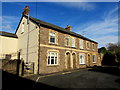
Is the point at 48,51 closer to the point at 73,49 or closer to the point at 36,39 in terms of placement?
the point at 36,39

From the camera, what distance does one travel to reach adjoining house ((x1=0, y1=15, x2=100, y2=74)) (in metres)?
12.2

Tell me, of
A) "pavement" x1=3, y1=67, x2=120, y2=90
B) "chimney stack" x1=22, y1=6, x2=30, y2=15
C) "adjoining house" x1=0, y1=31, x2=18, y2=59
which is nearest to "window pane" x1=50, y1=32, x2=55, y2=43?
"pavement" x1=3, y1=67, x2=120, y2=90

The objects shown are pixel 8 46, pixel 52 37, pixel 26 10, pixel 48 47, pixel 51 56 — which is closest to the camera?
pixel 48 47

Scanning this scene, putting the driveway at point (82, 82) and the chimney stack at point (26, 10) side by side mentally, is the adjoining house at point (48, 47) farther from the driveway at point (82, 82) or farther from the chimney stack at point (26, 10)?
the driveway at point (82, 82)

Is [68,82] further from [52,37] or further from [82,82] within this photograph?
[52,37]

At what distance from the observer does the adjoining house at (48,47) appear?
12.2 meters

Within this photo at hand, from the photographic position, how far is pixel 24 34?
1594 cm

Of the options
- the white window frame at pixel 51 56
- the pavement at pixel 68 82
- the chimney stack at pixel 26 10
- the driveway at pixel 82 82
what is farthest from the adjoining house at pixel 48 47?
the driveway at pixel 82 82

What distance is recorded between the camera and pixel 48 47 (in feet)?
42.6

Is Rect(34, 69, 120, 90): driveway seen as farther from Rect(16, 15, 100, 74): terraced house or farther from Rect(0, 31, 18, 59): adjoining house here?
Rect(0, 31, 18, 59): adjoining house

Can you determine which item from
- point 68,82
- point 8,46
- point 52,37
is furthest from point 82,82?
point 8,46

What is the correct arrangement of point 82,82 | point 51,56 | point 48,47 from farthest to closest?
point 51,56
point 48,47
point 82,82

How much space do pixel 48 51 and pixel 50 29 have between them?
354 centimetres

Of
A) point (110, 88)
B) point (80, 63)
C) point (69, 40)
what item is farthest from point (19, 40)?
point (110, 88)
